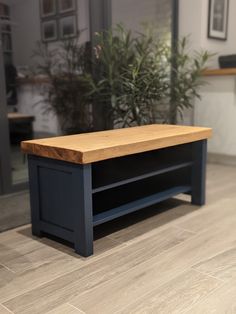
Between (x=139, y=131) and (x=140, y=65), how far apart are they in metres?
0.96

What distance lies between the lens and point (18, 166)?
11.5 feet

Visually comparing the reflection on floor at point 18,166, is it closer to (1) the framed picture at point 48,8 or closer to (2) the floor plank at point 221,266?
(1) the framed picture at point 48,8

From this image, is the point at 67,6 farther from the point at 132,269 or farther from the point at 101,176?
the point at 132,269

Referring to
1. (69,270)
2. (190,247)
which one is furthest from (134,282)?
(190,247)

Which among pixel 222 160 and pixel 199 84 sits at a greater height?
pixel 199 84

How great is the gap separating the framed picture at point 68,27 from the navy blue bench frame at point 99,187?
61.0 inches

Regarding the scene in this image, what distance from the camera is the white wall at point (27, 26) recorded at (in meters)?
3.08

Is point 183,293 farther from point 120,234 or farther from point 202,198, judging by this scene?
point 202,198

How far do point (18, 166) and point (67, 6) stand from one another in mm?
1611

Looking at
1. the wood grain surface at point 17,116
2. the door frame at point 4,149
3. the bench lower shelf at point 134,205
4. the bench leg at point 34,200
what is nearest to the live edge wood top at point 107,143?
the bench leg at point 34,200

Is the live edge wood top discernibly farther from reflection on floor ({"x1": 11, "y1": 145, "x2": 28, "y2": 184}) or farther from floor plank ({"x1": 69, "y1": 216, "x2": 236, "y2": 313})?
reflection on floor ({"x1": 11, "y1": 145, "x2": 28, "y2": 184})

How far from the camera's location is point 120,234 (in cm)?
212

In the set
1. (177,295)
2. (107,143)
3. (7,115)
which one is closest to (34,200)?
(107,143)

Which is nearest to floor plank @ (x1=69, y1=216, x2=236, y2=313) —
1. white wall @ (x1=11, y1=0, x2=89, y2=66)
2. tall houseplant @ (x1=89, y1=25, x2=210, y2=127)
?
tall houseplant @ (x1=89, y1=25, x2=210, y2=127)
